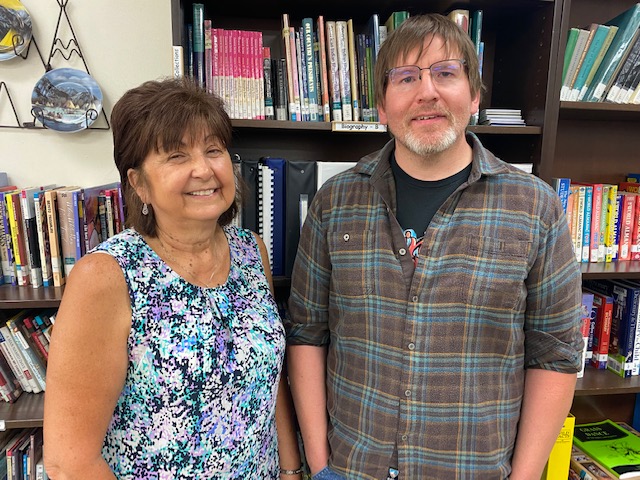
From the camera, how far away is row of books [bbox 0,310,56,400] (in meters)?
1.41

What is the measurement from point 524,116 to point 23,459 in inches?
77.3

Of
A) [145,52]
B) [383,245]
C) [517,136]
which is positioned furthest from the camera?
[145,52]

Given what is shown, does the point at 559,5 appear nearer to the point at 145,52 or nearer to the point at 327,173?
the point at 327,173

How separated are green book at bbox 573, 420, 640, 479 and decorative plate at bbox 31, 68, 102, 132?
215cm

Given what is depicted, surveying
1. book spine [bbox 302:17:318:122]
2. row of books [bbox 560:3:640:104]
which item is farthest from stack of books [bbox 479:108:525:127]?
book spine [bbox 302:17:318:122]

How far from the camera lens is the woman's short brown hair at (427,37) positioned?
3.46 ft

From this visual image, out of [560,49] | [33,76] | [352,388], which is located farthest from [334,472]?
[33,76]

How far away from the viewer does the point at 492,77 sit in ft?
5.39

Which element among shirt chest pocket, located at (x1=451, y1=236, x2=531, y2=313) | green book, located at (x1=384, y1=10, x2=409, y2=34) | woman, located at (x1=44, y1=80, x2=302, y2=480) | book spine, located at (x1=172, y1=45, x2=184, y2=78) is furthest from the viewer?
green book, located at (x1=384, y1=10, x2=409, y2=34)

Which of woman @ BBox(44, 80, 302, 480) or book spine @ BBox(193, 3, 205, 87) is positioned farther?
book spine @ BBox(193, 3, 205, 87)

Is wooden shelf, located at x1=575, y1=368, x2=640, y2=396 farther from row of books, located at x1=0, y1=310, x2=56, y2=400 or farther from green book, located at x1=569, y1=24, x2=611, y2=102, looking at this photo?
row of books, located at x1=0, y1=310, x2=56, y2=400

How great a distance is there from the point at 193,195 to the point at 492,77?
124 centimetres

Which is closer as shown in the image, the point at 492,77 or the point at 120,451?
the point at 120,451

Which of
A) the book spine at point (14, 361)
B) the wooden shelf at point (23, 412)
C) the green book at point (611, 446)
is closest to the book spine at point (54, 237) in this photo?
the book spine at point (14, 361)
